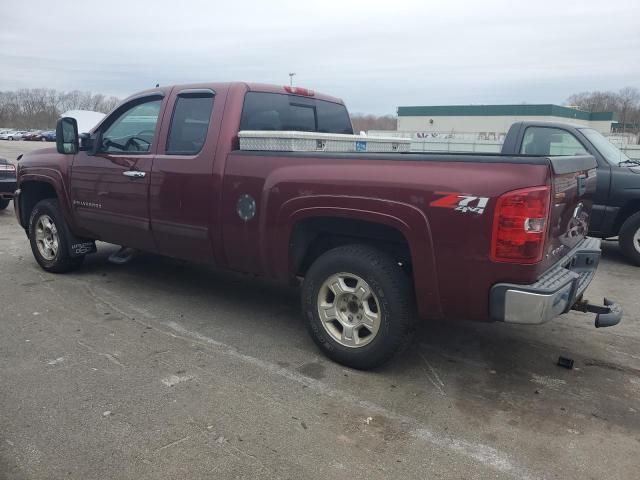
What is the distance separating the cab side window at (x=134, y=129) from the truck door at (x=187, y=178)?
213mm

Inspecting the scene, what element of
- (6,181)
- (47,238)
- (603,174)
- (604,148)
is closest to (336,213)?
(47,238)

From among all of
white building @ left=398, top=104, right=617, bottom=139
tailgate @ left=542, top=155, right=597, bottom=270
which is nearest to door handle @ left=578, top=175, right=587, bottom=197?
tailgate @ left=542, top=155, right=597, bottom=270

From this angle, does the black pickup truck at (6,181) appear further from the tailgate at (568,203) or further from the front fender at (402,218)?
the tailgate at (568,203)

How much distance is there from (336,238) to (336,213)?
16.5 inches

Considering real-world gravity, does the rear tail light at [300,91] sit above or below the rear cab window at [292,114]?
above

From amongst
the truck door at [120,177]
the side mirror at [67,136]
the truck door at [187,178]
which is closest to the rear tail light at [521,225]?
the truck door at [187,178]

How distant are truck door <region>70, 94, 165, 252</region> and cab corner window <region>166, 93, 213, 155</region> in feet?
0.70

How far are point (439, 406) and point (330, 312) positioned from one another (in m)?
0.99

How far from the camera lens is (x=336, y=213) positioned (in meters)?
3.70

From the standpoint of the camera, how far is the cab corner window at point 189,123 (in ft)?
15.2

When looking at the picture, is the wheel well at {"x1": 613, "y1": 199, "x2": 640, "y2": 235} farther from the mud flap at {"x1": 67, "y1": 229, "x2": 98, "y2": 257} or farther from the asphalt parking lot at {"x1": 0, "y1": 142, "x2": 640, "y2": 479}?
the mud flap at {"x1": 67, "y1": 229, "x2": 98, "y2": 257}

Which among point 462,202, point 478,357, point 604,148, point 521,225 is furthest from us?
point 604,148

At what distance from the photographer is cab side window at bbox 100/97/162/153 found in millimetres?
5078

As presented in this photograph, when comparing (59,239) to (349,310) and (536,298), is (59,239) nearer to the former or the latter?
(349,310)
